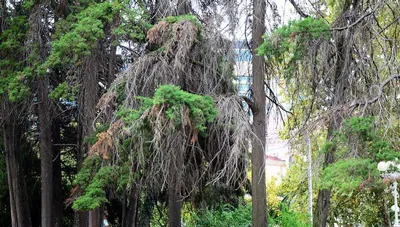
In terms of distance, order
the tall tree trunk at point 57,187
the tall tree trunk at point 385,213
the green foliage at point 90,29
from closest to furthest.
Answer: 1. the green foliage at point 90,29
2. the tall tree trunk at point 57,187
3. the tall tree trunk at point 385,213

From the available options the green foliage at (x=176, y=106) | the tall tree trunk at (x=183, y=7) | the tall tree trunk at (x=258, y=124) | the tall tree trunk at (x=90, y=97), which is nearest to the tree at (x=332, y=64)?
the tall tree trunk at (x=258, y=124)

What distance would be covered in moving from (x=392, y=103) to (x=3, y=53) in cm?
843

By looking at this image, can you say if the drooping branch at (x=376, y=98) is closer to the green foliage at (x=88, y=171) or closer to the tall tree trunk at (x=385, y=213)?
the green foliage at (x=88, y=171)

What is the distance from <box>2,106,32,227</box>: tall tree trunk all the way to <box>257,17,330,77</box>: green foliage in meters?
7.84

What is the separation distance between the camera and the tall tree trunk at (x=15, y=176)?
46.6 feet

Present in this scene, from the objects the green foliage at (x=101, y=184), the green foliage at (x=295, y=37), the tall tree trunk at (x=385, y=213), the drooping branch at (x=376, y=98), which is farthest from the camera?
the tall tree trunk at (x=385, y=213)

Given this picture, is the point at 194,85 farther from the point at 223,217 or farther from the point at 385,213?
the point at 385,213

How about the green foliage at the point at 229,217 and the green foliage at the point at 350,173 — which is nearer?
the green foliage at the point at 350,173

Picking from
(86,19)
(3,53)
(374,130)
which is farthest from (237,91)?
(3,53)

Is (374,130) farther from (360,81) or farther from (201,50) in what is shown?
(201,50)

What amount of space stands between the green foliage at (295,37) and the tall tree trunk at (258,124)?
187 cm

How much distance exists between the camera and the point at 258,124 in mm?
11039

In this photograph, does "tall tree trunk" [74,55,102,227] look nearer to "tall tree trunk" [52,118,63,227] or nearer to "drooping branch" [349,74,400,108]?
"tall tree trunk" [52,118,63,227]

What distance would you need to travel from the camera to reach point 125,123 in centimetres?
971
